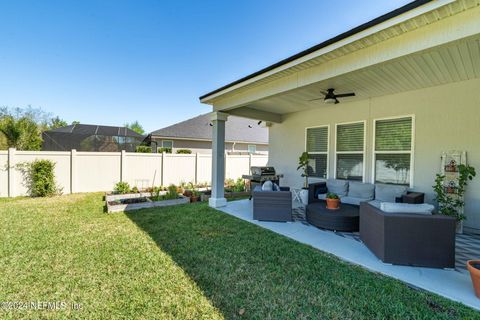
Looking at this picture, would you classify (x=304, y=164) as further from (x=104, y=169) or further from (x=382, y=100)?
(x=104, y=169)

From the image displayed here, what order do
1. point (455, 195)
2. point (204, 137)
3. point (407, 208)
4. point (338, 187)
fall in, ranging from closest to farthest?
point (407, 208), point (455, 195), point (338, 187), point (204, 137)

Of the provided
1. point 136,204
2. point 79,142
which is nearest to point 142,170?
point 136,204

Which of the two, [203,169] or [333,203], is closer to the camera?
[333,203]

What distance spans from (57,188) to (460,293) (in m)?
10.7

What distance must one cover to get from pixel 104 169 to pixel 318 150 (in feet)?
27.4

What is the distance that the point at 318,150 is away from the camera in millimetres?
7340

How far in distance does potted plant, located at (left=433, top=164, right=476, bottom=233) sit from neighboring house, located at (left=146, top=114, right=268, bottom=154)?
11244 millimetres

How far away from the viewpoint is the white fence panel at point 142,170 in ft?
30.5

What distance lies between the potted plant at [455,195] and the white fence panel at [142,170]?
372 inches

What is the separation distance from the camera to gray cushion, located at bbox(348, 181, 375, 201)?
558 cm

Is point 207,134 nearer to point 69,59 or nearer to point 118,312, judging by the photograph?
point 69,59

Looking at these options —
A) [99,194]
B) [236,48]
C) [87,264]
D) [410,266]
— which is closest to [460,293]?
[410,266]

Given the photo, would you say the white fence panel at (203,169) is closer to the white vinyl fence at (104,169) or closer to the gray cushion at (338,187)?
the white vinyl fence at (104,169)

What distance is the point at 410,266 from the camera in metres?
3.12
